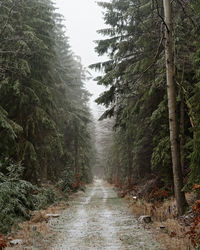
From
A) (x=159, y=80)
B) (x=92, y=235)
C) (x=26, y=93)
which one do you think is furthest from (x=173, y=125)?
(x=26, y=93)

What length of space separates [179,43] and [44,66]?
7452mm

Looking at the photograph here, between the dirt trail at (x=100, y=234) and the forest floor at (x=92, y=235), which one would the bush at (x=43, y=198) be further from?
the forest floor at (x=92, y=235)

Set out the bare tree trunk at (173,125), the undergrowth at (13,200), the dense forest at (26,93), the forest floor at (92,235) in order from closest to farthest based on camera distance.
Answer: the forest floor at (92,235) → the undergrowth at (13,200) → the bare tree trunk at (173,125) → the dense forest at (26,93)

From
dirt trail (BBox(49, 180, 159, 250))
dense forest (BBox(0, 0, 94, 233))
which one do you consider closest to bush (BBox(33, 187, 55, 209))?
dense forest (BBox(0, 0, 94, 233))

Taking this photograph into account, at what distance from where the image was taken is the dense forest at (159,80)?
8.34 meters

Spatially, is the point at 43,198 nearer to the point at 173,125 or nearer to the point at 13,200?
the point at 13,200

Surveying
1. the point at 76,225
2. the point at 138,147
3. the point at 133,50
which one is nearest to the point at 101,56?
the point at 133,50

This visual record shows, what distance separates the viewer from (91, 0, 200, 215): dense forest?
8336 millimetres

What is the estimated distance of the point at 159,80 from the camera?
11.1m

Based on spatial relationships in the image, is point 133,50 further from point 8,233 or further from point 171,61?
point 8,233

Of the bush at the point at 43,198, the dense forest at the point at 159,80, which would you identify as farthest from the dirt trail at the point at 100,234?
the bush at the point at 43,198

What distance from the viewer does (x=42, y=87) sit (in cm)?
1317

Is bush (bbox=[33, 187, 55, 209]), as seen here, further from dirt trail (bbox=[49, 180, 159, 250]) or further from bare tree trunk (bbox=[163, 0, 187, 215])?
bare tree trunk (bbox=[163, 0, 187, 215])

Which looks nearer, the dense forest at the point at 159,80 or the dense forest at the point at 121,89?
the dense forest at the point at 159,80
